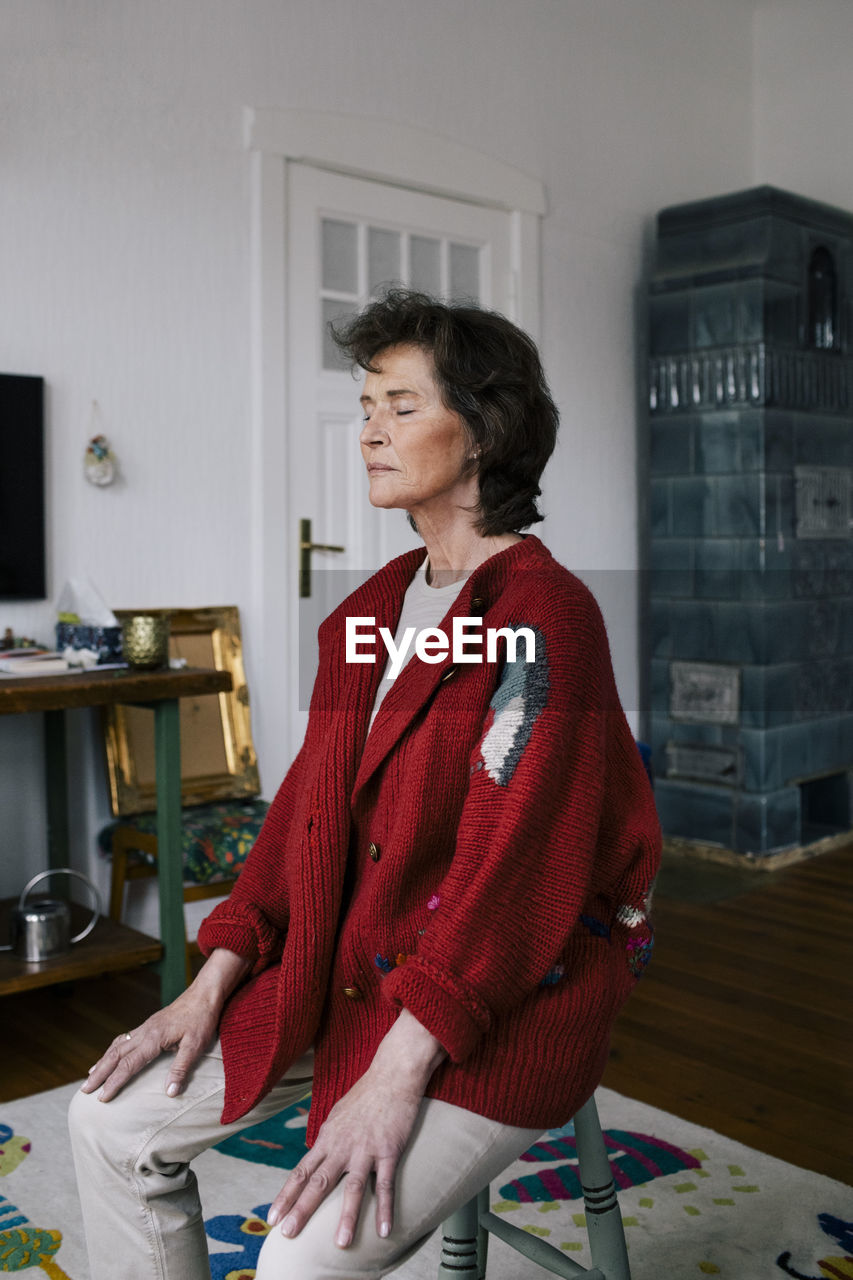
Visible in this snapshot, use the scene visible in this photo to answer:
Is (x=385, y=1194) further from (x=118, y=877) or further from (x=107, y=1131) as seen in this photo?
(x=118, y=877)

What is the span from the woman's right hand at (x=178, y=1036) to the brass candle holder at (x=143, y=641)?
5.27 feet

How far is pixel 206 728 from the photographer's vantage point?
3.57m

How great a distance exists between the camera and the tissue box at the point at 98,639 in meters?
3.03

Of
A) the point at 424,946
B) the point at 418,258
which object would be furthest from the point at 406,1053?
the point at 418,258

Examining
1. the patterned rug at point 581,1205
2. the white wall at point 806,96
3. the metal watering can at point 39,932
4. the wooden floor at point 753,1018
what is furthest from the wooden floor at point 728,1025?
the white wall at point 806,96

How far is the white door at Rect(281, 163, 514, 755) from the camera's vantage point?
12.4 ft

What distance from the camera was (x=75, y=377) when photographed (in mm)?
3297

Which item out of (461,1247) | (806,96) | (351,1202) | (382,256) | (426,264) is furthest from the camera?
(806,96)

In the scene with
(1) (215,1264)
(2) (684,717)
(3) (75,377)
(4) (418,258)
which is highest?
(4) (418,258)

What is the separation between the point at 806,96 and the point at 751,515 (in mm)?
2047

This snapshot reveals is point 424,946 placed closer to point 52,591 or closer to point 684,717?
point 52,591

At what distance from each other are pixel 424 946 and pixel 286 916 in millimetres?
358

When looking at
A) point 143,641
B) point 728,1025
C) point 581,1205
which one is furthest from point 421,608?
point 728,1025

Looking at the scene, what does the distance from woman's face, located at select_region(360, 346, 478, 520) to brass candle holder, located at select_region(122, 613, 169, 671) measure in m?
1.60
